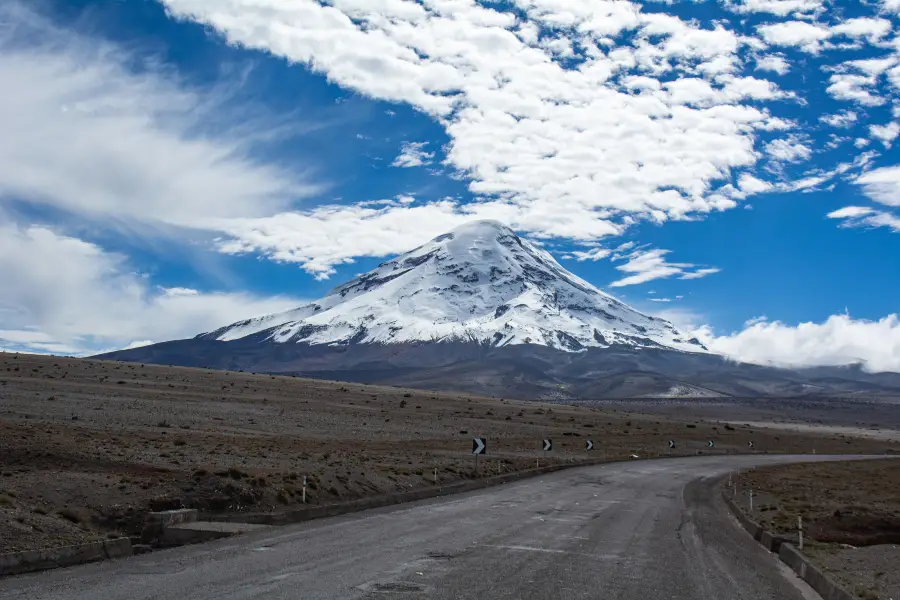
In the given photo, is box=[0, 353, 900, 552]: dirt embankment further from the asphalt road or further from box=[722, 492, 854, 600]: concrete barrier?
box=[722, 492, 854, 600]: concrete barrier

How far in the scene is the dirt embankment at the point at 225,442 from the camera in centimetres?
1662

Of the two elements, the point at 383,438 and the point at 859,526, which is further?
the point at 383,438

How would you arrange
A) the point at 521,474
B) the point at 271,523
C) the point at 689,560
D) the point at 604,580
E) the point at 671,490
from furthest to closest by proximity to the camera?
the point at 521,474
the point at 671,490
the point at 271,523
the point at 689,560
the point at 604,580

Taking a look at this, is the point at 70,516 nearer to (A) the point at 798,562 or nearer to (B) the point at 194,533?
(B) the point at 194,533

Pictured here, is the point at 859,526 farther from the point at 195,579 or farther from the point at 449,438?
the point at 449,438

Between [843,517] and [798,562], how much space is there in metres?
8.15

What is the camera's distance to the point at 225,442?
119 feet

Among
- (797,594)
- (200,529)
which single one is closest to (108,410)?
(200,529)

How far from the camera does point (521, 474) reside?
117 ft

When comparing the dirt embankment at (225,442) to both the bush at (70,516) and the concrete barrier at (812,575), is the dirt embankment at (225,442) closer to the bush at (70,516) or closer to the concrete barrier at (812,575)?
the bush at (70,516)

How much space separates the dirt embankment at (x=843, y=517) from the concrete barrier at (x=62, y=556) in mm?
12008

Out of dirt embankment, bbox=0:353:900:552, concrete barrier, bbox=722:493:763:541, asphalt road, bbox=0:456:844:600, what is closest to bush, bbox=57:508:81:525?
dirt embankment, bbox=0:353:900:552

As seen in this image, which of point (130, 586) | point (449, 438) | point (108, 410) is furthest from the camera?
point (449, 438)

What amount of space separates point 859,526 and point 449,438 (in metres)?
39.4
